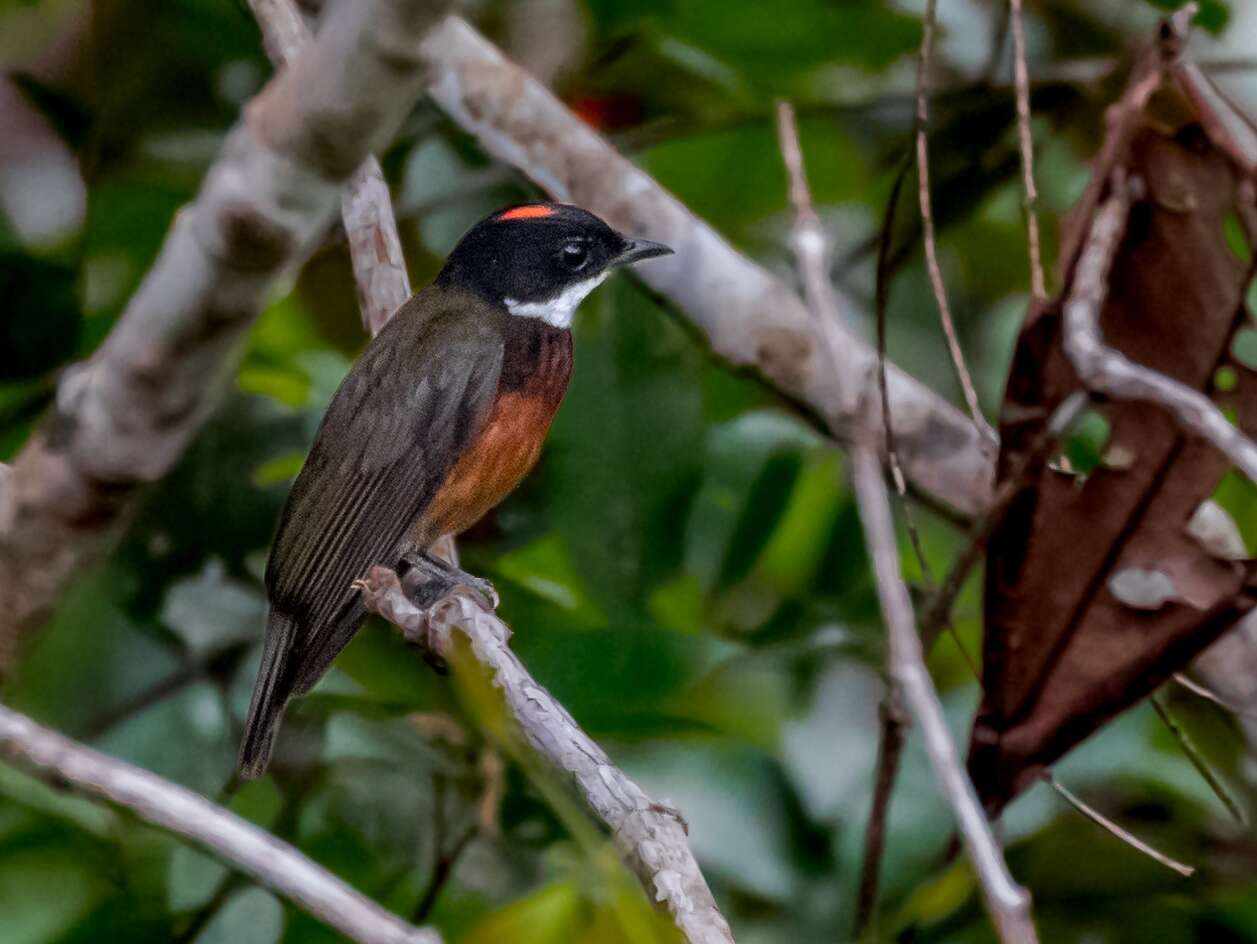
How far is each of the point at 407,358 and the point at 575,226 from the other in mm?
393

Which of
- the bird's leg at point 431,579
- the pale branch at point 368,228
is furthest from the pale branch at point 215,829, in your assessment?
the pale branch at point 368,228

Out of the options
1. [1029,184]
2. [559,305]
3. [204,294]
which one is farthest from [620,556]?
[204,294]

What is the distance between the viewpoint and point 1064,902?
2779 millimetres

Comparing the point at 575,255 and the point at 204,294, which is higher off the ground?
the point at 204,294

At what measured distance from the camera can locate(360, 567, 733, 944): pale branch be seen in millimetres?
1514

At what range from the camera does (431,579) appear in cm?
289

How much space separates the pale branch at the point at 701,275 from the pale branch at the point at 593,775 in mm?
1075

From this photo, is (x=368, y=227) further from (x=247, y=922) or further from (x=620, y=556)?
(x=247, y=922)

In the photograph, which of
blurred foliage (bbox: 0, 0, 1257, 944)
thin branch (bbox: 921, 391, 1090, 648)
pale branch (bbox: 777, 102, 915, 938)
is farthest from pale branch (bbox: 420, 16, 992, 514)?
thin branch (bbox: 921, 391, 1090, 648)

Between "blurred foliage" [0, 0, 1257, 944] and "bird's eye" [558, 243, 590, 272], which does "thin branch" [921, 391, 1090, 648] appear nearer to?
"blurred foliage" [0, 0, 1257, 944]

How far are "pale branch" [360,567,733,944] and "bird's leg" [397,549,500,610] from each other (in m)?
0.25

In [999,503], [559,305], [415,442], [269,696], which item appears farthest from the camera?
[559,305]

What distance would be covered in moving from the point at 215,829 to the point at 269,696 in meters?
1.23

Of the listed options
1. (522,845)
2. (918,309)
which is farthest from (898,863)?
(918,309)
